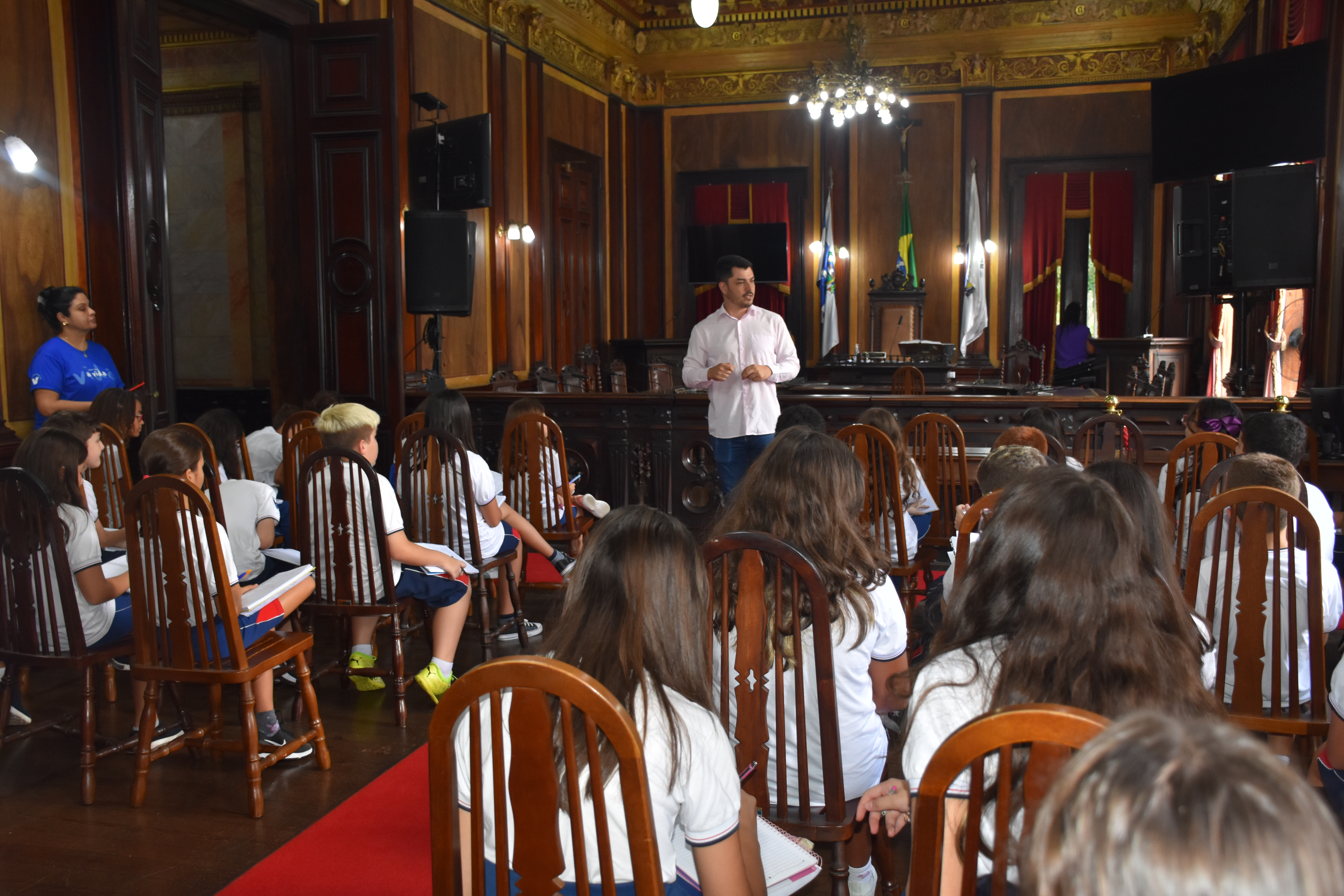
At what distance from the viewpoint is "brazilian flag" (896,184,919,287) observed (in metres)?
10.3

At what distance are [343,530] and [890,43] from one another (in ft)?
29.3

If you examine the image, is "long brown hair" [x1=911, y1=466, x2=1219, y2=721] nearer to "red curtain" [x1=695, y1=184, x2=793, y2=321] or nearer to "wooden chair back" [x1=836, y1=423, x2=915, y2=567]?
"wooden chair back" [x1=836, y1=423, x2=915, y2=567]

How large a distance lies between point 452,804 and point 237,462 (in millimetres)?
3317

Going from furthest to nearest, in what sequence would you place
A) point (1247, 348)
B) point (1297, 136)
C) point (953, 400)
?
point (1247, 348) → point (1297, 136) → point (953, 400)

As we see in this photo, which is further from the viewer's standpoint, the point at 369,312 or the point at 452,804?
the point at 369,312

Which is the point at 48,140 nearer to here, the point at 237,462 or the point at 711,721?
the point at 237,462

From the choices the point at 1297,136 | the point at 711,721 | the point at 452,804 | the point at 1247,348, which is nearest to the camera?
the point at 452,804

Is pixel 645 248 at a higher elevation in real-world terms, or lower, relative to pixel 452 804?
higher

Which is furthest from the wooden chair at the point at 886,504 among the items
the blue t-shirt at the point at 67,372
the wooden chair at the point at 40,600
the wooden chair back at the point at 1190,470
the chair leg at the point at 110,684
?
the blue t-shirt at the point at 67,372

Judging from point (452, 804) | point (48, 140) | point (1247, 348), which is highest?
point (48, 140)

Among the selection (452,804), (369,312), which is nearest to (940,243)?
(369,312)

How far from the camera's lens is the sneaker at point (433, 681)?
3279 mm

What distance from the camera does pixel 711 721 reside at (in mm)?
1329

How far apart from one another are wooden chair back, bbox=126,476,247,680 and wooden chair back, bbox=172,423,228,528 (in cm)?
35
